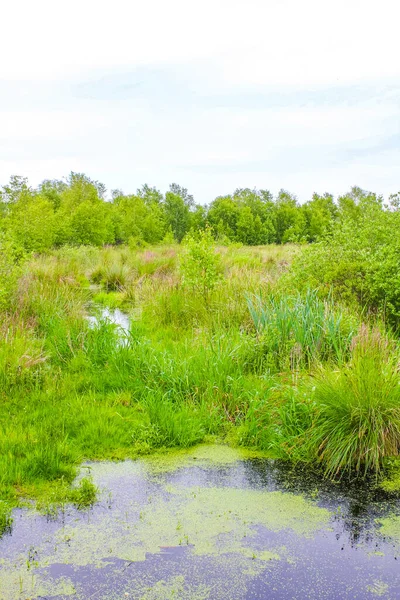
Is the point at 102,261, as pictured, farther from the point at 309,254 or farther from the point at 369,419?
the point at 369,419

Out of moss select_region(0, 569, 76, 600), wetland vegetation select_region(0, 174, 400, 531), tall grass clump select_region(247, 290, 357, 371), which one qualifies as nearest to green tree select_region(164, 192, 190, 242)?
wetland vegetation select_region(0, 174, 400, 531)

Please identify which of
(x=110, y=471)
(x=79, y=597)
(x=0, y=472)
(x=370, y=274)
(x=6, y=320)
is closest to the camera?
(x=79, y=597)

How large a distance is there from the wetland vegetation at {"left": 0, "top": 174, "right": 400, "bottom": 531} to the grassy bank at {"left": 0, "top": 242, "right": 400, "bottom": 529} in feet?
0.06

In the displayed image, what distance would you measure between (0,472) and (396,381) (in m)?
3.43

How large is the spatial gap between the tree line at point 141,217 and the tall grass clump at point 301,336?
1.88m

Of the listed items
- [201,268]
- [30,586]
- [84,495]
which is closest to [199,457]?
[84,495]

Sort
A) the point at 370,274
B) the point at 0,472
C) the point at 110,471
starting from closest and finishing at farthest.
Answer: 1. the point at 0,472
2. the point at 110,471
3. the point at 370,274

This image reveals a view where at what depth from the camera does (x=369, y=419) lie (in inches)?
187

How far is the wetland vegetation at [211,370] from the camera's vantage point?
4.74 meters

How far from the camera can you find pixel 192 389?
6082 millimetres

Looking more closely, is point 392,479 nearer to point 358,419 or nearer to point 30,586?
point 358,419

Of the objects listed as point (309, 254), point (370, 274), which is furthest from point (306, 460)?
point (309, 254)

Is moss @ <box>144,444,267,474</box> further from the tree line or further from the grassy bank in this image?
the tree line

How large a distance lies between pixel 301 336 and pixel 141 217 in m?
35.3
